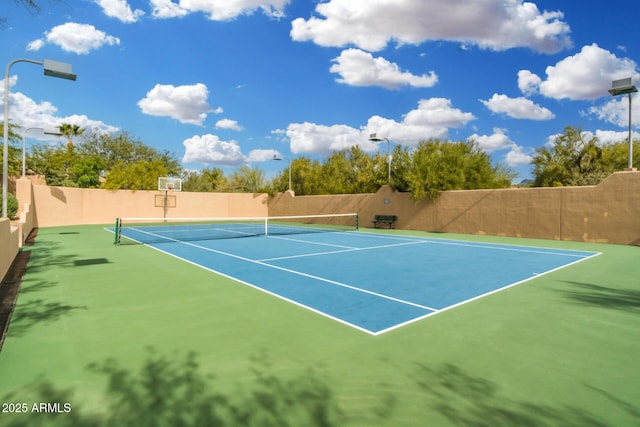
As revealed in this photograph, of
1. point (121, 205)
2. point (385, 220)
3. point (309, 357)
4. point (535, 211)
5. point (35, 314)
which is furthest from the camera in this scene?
point (121, 205)

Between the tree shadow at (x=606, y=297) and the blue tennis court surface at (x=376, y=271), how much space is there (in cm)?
116

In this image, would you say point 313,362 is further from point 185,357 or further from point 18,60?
point 18,60

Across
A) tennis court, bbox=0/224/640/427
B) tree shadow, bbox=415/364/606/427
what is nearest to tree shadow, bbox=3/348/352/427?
tennis court, bbox=0/224/640/427

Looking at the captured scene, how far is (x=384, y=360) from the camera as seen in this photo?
403cm

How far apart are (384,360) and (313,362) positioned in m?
0.78

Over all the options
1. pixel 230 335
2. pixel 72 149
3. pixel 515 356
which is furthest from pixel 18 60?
pixel 72 149

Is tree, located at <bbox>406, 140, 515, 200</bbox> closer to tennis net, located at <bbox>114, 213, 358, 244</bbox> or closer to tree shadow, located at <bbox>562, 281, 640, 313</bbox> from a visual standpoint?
tennis net, located at <bbox>114, 213, 358, 244</bbox>

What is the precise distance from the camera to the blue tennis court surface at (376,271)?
240 inches

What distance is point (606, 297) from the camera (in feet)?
22.3

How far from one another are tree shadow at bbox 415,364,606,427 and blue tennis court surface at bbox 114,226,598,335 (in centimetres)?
147

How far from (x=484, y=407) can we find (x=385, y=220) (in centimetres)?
2232

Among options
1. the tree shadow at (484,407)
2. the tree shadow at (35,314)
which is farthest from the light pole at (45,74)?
the tree shadow at (484,407)

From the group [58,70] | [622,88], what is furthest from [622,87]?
[58,70]

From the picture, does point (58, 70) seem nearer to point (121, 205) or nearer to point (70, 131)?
point (121, 205)
